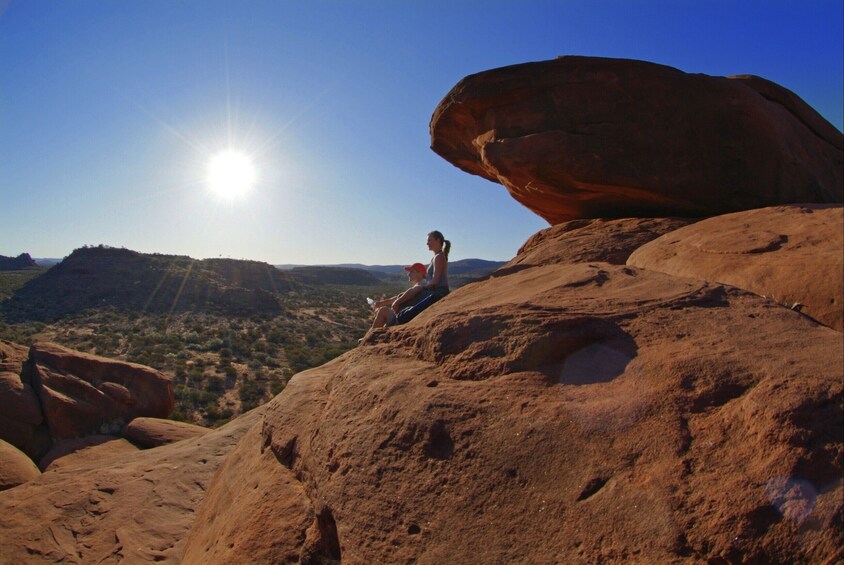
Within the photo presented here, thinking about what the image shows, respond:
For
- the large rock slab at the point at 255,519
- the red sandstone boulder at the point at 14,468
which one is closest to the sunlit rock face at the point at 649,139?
the large rock slab at the point at 255,519

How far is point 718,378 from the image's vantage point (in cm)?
348

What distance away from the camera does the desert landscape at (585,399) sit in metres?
3.03

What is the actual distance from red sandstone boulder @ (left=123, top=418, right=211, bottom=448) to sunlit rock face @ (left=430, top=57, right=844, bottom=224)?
8620mm

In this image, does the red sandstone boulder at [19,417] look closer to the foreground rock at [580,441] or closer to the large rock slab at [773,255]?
the foreground rock at [580,441]

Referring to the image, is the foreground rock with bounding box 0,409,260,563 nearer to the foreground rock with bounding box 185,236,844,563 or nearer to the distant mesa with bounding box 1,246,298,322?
the foreground rock with bounding box 185,236,844,563

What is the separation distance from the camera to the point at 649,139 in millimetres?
8203

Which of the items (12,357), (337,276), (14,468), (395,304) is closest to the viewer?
(395,304)

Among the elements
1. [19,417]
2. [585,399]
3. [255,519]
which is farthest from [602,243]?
[19,417]

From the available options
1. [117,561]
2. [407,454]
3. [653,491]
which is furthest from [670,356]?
[117,561]

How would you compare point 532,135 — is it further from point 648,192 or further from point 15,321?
point 15,321

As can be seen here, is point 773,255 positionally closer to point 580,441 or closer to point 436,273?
point 580,441

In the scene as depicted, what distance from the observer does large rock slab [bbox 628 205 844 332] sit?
4.30m

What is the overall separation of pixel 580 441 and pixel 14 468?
974cm

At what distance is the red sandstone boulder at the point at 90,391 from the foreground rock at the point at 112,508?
6.09 ft
